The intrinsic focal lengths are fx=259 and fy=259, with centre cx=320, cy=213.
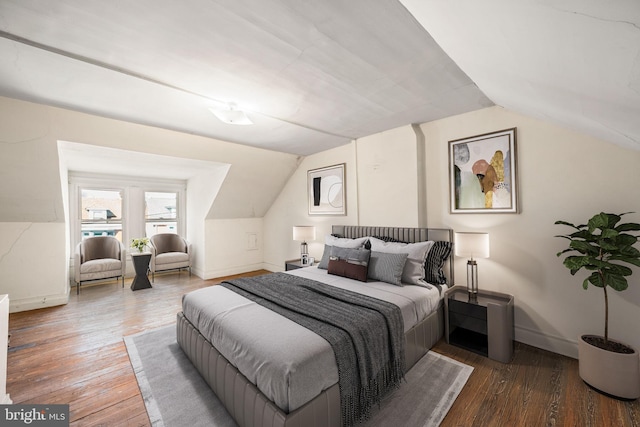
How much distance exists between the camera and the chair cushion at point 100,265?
14.1 feet

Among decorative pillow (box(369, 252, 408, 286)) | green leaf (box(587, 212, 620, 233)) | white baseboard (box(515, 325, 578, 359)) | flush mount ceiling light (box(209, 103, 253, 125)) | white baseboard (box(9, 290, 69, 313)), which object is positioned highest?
flush mount ceiling light (box(209, 103, 253, 125))

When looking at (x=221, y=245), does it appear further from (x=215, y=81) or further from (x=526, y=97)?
(x=526, y=97)

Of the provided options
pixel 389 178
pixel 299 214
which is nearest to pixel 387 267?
pixel 389 178

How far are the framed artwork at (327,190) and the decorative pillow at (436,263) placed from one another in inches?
64.2

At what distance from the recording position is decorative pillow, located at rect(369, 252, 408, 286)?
8.91 ft

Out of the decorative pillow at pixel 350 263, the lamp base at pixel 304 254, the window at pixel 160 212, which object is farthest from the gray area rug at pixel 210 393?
the window at pixel 160 212

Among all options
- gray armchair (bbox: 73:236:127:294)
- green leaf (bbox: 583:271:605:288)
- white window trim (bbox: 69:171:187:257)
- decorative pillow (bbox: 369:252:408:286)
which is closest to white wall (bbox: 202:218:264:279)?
white window trim (bbox: 69:171:187:257)

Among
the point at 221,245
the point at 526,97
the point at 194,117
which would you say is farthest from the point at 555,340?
the point at 221,245

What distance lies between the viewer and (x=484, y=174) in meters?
2.86

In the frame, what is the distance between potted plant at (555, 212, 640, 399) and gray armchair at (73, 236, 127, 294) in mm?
6161

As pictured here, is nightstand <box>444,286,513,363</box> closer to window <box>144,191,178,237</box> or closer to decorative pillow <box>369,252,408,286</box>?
decorative pillow <box>369,252,408,286</box>

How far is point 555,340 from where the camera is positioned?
2461 millimetres

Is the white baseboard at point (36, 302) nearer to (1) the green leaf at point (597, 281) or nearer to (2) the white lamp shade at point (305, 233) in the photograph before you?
(2) the white lamp shade at point (305, 233)

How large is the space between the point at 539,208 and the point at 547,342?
1.30 meters
